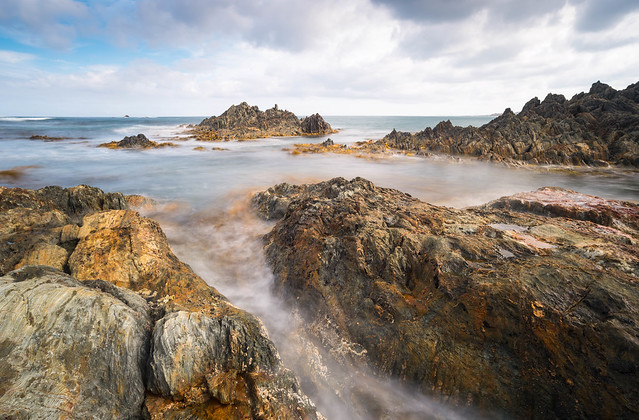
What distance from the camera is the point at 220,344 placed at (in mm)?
3979

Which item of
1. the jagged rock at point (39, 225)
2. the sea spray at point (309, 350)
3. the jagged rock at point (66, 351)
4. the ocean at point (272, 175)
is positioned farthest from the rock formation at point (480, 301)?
the ocean at point (272, 175)

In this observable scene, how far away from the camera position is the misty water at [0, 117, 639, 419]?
184 inches

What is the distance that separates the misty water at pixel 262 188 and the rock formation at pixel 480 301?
0.43 meters

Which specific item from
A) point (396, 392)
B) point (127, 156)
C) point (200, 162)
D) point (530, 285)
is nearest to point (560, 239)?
point (530, 285)

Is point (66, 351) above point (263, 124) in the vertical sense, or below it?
below

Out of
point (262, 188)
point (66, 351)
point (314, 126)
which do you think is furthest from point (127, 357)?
point (314, 126)

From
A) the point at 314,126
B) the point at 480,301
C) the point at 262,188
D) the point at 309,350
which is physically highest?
the point at 314,126

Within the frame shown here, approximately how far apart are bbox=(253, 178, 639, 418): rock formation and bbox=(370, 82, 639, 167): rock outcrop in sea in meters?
24.0

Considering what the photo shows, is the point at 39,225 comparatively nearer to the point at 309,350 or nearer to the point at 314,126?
the point at 309,350

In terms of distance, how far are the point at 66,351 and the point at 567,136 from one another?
38.2 meters

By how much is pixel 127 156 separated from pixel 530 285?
39931 millimetres

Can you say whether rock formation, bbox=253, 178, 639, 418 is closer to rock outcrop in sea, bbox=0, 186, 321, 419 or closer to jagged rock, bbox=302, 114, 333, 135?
rock outcrop in sea, bbox=0, 186, 321, 419

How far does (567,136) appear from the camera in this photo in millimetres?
27266

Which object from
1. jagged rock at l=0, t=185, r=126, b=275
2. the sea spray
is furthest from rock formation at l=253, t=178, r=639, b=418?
jagged rock at l=0, t=185, r=126, b=275
